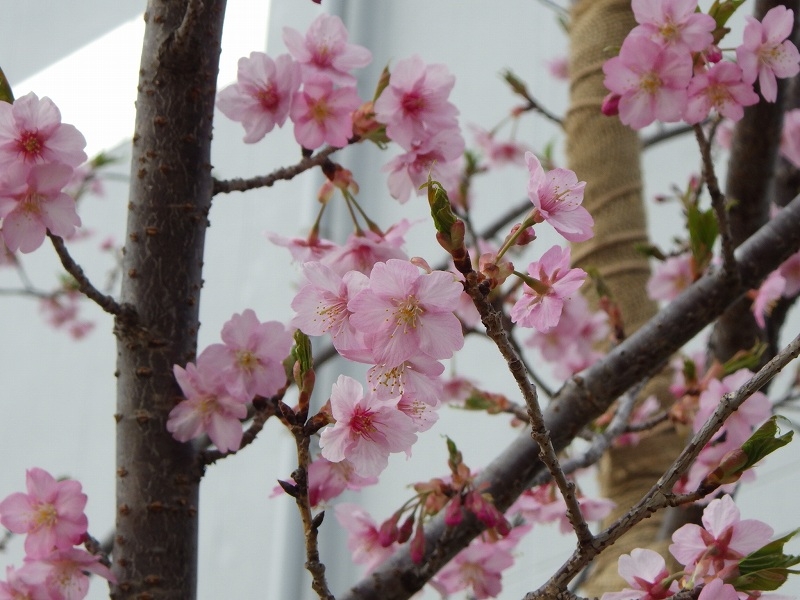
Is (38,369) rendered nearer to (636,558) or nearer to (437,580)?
(437,580)

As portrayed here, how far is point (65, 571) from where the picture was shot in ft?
2.08

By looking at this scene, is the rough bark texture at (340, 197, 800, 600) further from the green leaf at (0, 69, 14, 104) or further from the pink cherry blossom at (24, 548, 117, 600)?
the green leaf at (0, 69, 14, 104)

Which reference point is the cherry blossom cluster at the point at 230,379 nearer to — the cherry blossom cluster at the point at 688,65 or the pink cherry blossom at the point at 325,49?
the pink cherry blossom at the point at 325,49

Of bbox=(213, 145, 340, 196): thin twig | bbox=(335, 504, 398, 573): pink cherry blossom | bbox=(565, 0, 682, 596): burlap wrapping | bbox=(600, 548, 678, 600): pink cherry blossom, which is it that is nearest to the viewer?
bbox=(600, 548, 678, 600): pink cherry blossom

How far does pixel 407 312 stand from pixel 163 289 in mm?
271

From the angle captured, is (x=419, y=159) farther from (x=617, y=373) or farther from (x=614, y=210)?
(x=614, y=210)

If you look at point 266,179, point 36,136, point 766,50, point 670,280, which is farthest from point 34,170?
point 670,280

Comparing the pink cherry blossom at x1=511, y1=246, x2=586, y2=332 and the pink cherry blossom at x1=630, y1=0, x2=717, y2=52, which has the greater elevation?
the pink cherry blossom at x1=630, y1=0, x2=717, y2=52

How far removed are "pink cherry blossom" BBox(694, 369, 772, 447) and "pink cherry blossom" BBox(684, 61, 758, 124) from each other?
25cm

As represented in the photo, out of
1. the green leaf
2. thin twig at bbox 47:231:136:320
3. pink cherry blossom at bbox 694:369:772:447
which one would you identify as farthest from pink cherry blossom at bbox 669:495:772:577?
the green leaf

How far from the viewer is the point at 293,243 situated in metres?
0.73

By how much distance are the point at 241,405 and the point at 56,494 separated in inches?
5.9

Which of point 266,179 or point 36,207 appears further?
point 266,179

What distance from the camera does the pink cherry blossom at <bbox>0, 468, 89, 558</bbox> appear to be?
632 mm
